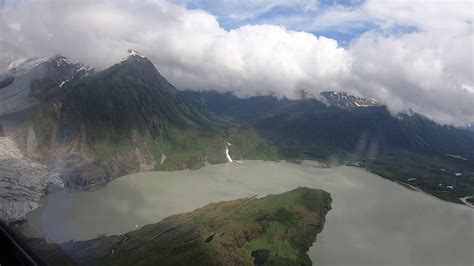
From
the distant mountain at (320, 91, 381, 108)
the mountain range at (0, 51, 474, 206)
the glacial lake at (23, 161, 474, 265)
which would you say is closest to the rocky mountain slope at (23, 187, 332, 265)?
the glacial lake at (23, 161, 474, 265)

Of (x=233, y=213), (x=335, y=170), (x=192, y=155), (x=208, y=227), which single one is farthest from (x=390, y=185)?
(x=208, y=227)

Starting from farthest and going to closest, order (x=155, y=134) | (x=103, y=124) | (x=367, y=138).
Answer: (x=367, y=138) → (x=155, y=134) → (x=103, y=124)

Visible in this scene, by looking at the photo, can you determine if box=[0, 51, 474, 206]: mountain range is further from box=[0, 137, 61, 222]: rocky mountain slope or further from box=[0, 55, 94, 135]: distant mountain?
box=[0, 137, 61, 222]: rocky mountain slope

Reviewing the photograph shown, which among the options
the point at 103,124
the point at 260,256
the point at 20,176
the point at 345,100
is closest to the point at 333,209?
the point at 260,256

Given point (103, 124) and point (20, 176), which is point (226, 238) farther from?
point (103, 124)

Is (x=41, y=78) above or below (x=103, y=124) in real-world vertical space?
above

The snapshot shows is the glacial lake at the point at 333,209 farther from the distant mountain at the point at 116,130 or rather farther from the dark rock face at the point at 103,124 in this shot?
the dark rock face at the point at 103,124

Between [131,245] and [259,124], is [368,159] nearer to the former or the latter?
[259,124]
